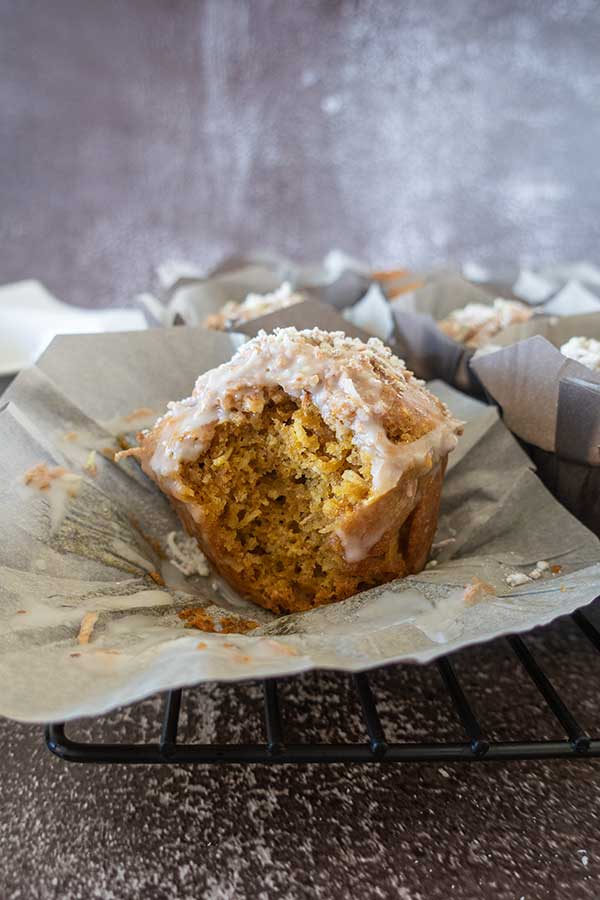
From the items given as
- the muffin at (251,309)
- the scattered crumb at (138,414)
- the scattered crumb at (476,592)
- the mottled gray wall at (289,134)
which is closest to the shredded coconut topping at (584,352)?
the scattered crumb at (476,592)

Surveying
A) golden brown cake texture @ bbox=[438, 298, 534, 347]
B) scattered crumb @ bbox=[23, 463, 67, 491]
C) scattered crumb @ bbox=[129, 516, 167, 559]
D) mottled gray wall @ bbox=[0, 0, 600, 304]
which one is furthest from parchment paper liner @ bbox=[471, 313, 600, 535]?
Result: mottled gray wall @ bbox=[0, 0, 600, 304]

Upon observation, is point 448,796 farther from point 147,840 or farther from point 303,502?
point 303,502

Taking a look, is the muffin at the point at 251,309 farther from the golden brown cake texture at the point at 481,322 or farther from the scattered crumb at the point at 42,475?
the scattered crumb at the point at 42,475

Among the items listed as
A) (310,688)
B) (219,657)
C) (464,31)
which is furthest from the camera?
(464,31)

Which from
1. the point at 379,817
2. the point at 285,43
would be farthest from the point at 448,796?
the point at 285,43

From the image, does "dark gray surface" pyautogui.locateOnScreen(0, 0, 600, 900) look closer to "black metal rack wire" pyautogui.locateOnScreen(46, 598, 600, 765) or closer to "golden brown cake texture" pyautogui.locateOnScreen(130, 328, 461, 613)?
"golden brown cake texture" pyautogui.locateOnScreen(130, 328, 461, 613)

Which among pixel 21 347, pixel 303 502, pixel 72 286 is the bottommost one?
pixel 72 286
